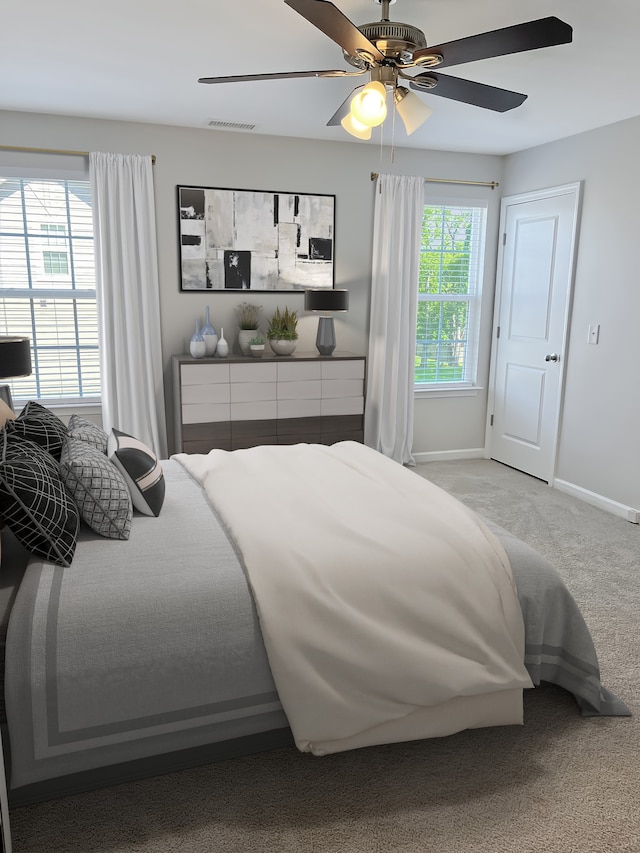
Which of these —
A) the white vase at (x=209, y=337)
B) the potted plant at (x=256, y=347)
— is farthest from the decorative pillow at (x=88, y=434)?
the potted plant at (x=256, y=347)

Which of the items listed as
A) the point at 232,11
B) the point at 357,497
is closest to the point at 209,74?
the point at 232,11

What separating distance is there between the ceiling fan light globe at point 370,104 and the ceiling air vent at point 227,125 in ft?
7.46

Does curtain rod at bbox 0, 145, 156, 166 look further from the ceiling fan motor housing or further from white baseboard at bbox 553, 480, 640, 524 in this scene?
white baseboard at bbox 553, 480, 640, 524

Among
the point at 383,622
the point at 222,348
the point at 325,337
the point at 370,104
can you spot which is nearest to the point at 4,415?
the point at 383,622

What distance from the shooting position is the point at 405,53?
7.63ft

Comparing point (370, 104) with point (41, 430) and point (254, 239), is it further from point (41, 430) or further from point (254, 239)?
point (254, 239)

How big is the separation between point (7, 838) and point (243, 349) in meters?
3.67

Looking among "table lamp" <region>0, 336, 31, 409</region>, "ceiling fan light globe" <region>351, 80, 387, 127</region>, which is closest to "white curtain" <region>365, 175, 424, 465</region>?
"table lamp" <region>0, 336, 31, 409</region>

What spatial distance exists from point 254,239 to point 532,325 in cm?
230

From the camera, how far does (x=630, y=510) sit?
425 cm

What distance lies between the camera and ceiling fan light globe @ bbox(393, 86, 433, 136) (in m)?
2.62

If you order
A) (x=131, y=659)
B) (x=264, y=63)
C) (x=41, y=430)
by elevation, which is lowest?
(x=131, y=659)

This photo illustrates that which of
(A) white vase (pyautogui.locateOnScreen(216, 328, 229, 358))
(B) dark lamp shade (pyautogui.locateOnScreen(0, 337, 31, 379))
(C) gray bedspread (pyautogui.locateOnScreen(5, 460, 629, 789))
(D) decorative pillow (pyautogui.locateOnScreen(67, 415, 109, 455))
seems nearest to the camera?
(C) gray bedspread (pyautogui.locateOnScreen(5, 460, 629, 789))

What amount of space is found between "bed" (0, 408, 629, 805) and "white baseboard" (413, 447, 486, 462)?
3.35 metres
